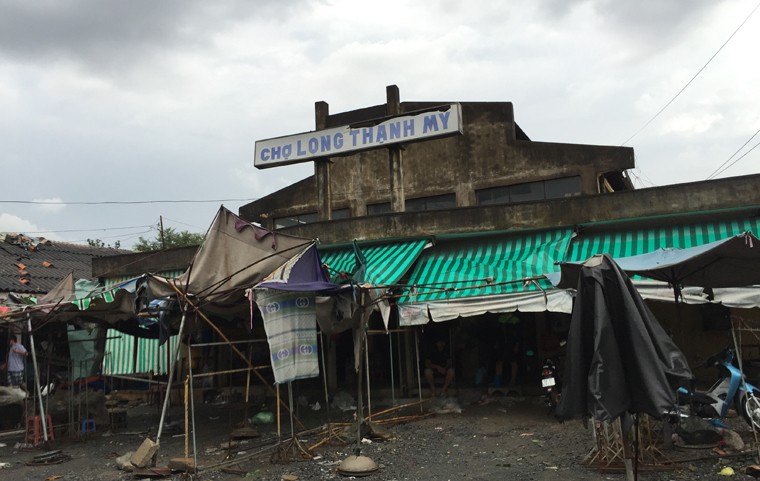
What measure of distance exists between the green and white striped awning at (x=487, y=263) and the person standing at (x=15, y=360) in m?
7.31

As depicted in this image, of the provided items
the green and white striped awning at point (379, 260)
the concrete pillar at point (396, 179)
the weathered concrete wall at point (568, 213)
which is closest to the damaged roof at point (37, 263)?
the weathered concrete wall at point (568, 213)

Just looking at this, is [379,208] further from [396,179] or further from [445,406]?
[445,406]

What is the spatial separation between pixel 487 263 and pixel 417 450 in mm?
4755

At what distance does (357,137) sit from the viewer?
1541 centimetres

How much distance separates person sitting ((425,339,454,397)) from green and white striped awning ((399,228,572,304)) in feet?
6.11

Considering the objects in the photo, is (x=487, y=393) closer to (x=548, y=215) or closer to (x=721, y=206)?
(x=548, y=215)

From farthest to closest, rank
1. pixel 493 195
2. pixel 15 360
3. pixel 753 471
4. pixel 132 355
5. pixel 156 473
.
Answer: pixel 493 195 → pixel 132 355 → pixel 15 360 → pixel 156 473 → pixel 753 471

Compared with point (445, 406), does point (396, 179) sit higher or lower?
higher

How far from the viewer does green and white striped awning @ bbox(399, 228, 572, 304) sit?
1116 cm

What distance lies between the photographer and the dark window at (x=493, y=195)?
2062 cm

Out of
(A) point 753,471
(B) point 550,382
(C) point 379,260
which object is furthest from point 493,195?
(A) point 753,471

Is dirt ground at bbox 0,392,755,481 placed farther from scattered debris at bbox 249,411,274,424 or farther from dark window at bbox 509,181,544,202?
dark window at bbox 509,181,544,202

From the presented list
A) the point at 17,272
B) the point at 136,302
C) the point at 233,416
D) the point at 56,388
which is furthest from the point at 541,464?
the point at 17,272

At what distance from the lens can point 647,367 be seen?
15.5 feet
